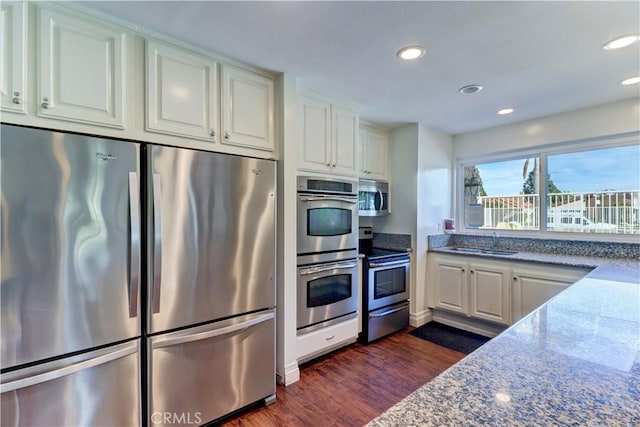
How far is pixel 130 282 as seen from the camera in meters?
1.51

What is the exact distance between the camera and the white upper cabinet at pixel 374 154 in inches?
132

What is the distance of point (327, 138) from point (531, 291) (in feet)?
7.97

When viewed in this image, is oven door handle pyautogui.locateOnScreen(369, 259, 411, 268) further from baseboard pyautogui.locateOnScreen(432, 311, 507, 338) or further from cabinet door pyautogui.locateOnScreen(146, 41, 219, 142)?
cabinet door pyautogui.locateOnScreen(146, 41, 219, 142)

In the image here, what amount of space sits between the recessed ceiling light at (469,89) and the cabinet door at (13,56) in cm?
281

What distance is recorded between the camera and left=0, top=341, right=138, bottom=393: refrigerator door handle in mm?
1235

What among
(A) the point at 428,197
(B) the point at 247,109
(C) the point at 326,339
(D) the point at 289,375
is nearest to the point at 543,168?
(A) the point at 428,197

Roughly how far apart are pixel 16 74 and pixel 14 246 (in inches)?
30.6

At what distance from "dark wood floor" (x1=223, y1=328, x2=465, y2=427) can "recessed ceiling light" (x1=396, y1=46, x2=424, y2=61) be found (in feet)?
7.85

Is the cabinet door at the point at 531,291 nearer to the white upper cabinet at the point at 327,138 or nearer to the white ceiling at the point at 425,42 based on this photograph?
the white ceiling at the point at 425,42

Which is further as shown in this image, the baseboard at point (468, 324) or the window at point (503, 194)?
the window at point (503, 194)

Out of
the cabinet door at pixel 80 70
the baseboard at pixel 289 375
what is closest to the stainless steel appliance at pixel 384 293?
the baseboard at pixel 289 375

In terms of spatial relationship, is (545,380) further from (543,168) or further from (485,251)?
(543,168)

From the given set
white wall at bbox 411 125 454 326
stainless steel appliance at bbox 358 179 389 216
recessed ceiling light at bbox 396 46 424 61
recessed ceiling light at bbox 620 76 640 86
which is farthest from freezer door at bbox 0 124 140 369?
recessed ceiling light at bbox 620 76 640 86

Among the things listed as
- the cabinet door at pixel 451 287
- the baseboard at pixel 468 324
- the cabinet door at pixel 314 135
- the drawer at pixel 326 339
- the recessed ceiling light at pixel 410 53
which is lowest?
the baseboard at pixel 468 324
